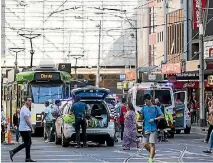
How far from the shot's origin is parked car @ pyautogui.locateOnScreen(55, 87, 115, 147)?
27.4m

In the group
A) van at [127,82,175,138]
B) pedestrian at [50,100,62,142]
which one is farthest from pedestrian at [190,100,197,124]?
pedestrian at [50,100,62,142]

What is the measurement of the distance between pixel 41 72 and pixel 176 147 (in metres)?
11.7

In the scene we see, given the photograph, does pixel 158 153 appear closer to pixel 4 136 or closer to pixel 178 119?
pixel 4 136

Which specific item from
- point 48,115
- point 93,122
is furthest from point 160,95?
point 93,122

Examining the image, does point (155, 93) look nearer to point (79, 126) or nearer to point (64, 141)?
point (64, 141)

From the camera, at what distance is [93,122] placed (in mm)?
27578

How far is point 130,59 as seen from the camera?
9912 cm

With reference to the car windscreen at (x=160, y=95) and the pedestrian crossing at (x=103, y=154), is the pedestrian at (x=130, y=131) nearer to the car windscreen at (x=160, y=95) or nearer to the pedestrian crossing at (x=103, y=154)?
the pedestrian crossing at (x=103, y=154)

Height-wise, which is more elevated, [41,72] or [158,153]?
[41,72]

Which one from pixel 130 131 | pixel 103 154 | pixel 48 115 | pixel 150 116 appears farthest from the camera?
pixel 48 115

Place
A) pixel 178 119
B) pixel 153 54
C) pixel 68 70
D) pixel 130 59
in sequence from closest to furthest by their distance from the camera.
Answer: pixel 178 119 < pixel 68 70 < pixel 153 54 < pixel 130 59

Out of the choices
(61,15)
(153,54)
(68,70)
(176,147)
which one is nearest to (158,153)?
(176,147)

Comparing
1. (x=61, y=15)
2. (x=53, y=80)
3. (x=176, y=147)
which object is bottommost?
(x=176, y=147)

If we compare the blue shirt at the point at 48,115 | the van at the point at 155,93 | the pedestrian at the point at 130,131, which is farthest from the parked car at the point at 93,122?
the van at the point at 155,93
